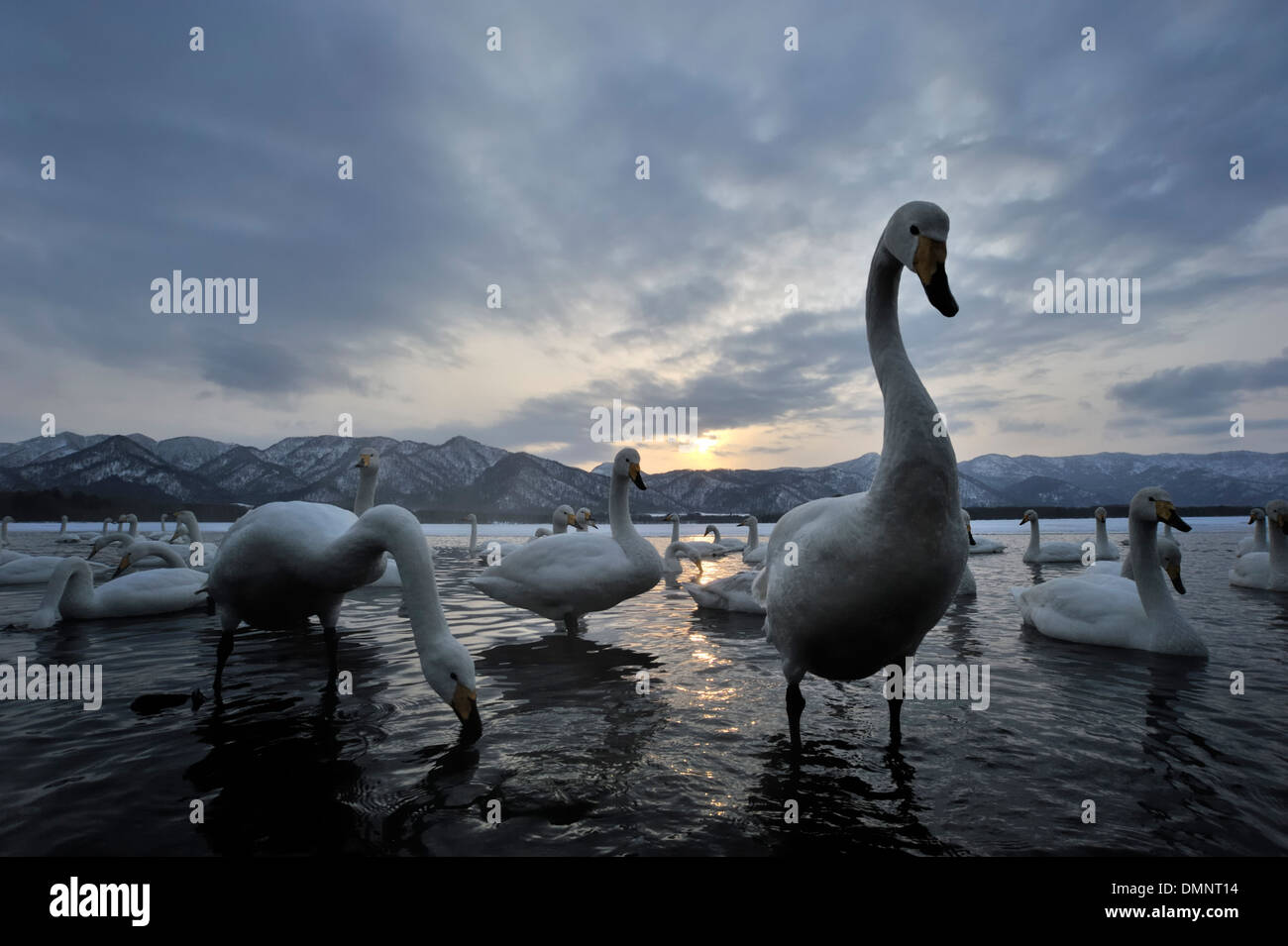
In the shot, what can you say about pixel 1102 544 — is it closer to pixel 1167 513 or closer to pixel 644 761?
pixel 1167 513

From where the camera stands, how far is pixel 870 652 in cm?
440

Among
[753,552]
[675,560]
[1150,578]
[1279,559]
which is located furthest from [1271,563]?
[675,560]

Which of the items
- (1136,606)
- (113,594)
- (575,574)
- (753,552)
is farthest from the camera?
(753,552)

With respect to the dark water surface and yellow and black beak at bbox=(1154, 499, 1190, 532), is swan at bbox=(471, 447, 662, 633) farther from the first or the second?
yellow and black beak at bbox=(1154, 499, 1190, 532)

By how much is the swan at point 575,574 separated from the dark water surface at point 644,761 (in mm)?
1207

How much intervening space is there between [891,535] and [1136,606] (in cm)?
724

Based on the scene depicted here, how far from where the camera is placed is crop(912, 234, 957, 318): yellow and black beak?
3746 mm

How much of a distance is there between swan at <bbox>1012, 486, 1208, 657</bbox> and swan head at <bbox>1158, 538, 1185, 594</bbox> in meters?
0.05

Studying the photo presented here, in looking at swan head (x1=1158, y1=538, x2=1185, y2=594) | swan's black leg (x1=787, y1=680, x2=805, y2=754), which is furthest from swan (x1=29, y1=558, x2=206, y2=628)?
swan head (x1=1158, y1=538, x2=1185, y2=594)

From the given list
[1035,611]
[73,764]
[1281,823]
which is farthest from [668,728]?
[1035,611]

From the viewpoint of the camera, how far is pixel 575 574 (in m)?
9.27

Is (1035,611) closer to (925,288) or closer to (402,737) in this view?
(925,288)

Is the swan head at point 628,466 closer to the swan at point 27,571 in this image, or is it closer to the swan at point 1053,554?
the swan at point 27,571
